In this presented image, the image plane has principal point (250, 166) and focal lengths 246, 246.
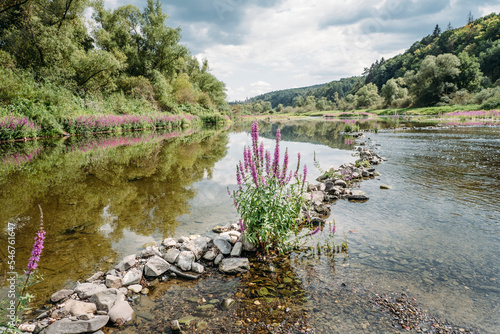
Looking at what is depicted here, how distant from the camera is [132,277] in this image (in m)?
3.99

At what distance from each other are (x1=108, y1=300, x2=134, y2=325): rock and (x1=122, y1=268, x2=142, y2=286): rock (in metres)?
0.50

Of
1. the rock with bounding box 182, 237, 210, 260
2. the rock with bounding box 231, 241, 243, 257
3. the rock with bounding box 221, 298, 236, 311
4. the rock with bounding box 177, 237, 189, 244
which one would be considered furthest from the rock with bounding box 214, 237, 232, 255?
the rock with bounding box 221, 298, 236, 311

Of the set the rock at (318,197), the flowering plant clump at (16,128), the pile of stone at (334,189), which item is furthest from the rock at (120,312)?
the flowering plant clump at (16,128)

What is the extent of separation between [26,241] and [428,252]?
26.8 feet

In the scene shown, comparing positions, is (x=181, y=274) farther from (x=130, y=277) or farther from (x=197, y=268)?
(x=130, y=277)

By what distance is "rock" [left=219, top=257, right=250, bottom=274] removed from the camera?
4.33m

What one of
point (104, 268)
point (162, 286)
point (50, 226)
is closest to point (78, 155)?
point (50, 226)

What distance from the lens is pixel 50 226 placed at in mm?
5973

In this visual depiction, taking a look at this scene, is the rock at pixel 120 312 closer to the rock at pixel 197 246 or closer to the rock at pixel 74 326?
the rock at pixel 74 326

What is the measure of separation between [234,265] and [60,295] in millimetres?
2605

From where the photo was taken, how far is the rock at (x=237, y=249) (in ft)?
15.5

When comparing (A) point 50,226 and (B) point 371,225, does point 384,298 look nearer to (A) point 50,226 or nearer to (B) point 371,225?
(B) point 371,225

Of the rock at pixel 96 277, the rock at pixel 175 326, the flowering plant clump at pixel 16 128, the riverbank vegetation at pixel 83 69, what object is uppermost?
the riverbank vegetation at pixel 83 69

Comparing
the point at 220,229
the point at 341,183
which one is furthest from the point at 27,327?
the point at 341,183
